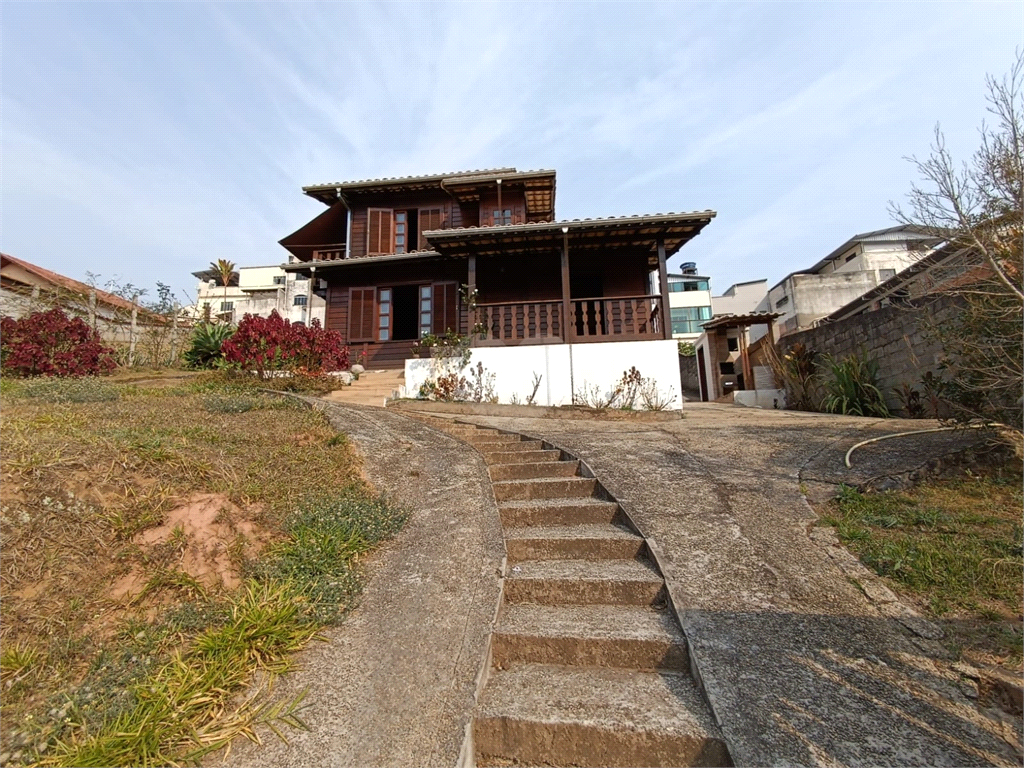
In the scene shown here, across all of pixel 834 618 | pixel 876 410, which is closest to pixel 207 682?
pixel 834 618

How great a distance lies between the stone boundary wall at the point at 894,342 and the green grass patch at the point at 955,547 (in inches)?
167

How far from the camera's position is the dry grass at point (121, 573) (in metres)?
1.93

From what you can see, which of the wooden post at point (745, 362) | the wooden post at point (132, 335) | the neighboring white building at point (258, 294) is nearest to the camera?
the wooden post at point (132, 335)

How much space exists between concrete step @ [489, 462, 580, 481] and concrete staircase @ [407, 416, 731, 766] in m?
0.95

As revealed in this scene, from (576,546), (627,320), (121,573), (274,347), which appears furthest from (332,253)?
(576,546)

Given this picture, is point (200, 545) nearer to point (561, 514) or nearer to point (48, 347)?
point (561, 514)

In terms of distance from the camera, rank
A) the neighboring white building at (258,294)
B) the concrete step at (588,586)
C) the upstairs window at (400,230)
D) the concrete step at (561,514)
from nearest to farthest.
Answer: the concrete step at (588,586) < the concrete step at (561,514) < the upstairs window at (400,230) < the neighboring white building at (258,294)

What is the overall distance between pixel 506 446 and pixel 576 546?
264 centimetres

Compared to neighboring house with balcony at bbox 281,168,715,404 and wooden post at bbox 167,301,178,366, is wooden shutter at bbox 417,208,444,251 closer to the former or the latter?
neighboring house with balcony at bbox 281,168,715,404

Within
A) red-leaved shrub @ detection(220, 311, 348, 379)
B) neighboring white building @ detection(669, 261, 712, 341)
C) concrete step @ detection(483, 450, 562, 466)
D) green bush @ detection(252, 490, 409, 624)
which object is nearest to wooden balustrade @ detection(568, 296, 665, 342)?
concrete step @ detection(483, 450, 562, 466)

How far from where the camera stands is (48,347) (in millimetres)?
9320

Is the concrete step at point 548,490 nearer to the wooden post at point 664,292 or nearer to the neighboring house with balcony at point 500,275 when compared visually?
the neighboring house with balcony at point 500,275

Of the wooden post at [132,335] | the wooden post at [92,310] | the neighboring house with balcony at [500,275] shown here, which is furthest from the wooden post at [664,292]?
the wooden post at [92,310]

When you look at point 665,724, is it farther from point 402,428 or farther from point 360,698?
point 402,428
